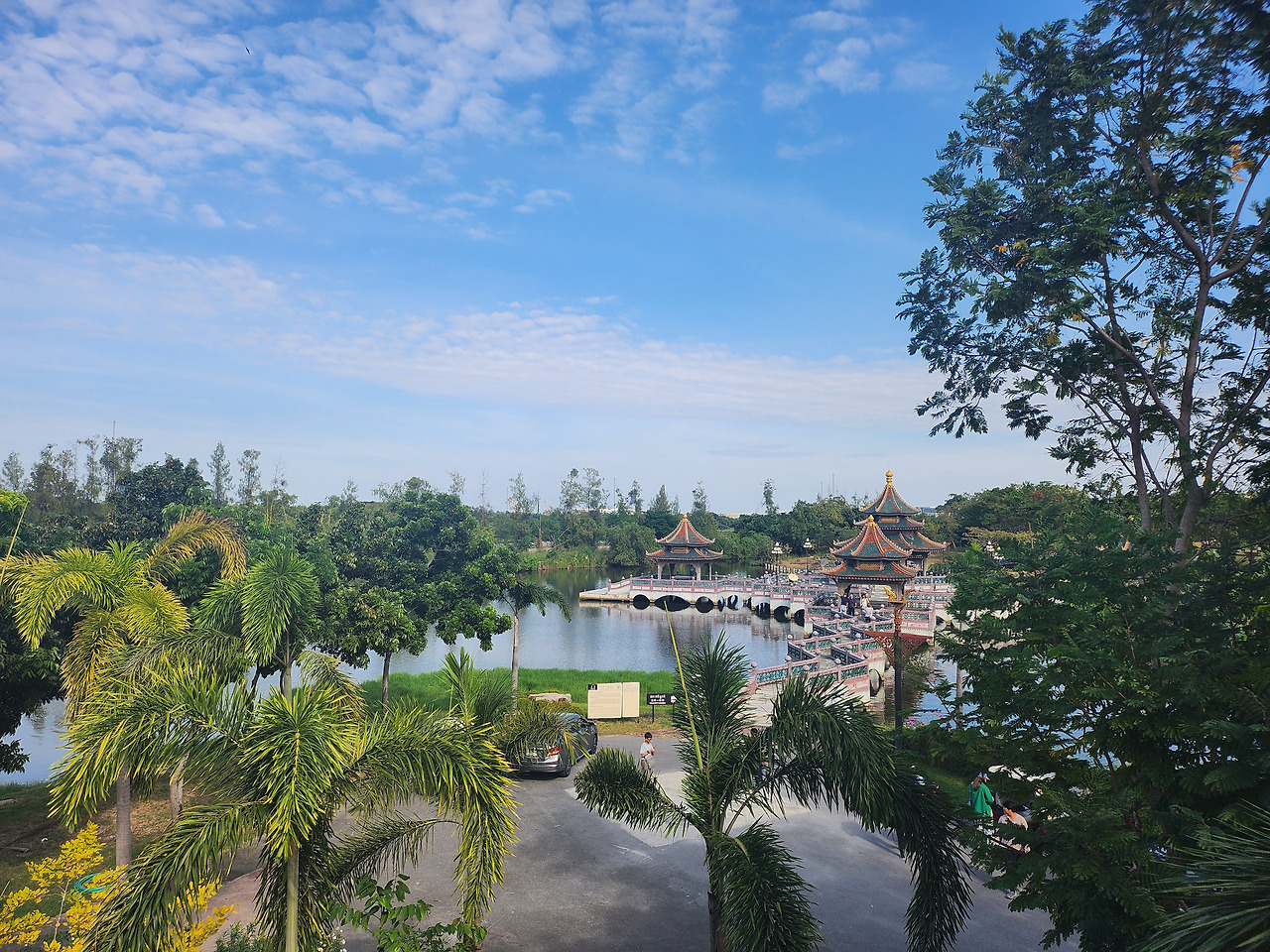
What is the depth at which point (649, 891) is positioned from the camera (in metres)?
10.5

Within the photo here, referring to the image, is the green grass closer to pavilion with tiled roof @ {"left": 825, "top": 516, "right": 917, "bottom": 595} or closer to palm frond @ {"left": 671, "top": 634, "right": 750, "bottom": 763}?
palm frond @ {"left": 671, "top": 634, "right": 750, "bottom": 763}

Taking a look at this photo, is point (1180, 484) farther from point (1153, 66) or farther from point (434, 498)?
point (434, 498)

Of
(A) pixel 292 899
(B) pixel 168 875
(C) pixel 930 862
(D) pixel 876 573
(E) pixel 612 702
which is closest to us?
(B) pixel 168 875

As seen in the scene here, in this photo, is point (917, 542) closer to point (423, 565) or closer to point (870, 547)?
point (870, 547)

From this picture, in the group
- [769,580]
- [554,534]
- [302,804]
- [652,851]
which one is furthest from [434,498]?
[554,534]

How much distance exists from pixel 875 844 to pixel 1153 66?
43.3 feet

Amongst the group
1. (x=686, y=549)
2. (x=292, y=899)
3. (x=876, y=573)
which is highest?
(x=686, y=549)

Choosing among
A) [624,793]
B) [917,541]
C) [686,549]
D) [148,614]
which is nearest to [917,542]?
[917,541]

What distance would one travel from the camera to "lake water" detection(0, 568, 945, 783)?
1038 inches

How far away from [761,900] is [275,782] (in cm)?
426

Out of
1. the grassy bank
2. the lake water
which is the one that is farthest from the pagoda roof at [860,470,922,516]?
the grassy bank

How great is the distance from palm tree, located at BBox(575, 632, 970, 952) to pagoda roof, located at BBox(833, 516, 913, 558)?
4129 cm

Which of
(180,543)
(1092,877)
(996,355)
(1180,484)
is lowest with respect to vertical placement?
(1092,877)

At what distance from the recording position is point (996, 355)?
13070 mm
